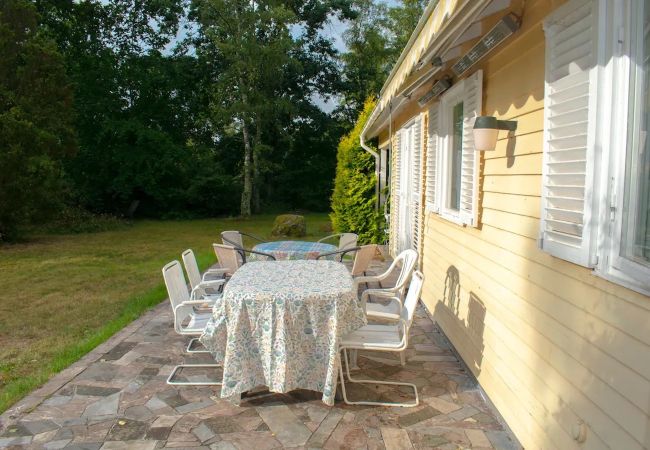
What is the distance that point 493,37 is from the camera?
308cm

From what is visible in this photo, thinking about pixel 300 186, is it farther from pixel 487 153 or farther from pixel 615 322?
pixel 615 322

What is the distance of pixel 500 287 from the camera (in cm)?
325

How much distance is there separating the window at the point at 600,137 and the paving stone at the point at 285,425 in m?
1.72

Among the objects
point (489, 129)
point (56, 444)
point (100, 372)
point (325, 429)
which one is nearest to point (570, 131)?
point (489, 129)

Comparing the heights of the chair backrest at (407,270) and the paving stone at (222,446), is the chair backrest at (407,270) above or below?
above

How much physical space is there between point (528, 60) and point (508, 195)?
0.79m

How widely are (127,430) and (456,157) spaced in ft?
11.8

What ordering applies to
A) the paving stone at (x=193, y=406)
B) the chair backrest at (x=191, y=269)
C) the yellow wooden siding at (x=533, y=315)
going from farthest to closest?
the chair backrest at (x=191, y=269) → the paving stone at (x=193, y=406) → the yellow wooden siding at (x=533, y=315)

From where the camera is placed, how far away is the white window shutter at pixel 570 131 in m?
2.04

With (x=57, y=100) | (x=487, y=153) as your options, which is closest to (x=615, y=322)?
(x=487, y=153)

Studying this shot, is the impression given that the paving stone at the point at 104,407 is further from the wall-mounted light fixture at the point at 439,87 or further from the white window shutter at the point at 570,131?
the wall-mounted light fixture at the point at 439,87

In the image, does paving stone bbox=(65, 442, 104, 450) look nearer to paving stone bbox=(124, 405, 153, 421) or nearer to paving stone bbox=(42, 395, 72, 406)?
paving stone bbox=(124, 405, 153, 421)

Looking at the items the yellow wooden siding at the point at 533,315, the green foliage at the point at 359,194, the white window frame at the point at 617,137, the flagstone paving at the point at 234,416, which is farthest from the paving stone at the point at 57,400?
the green foliage at the point at 359,194

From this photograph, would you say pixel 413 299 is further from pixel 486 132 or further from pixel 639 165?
pixel 639 165
